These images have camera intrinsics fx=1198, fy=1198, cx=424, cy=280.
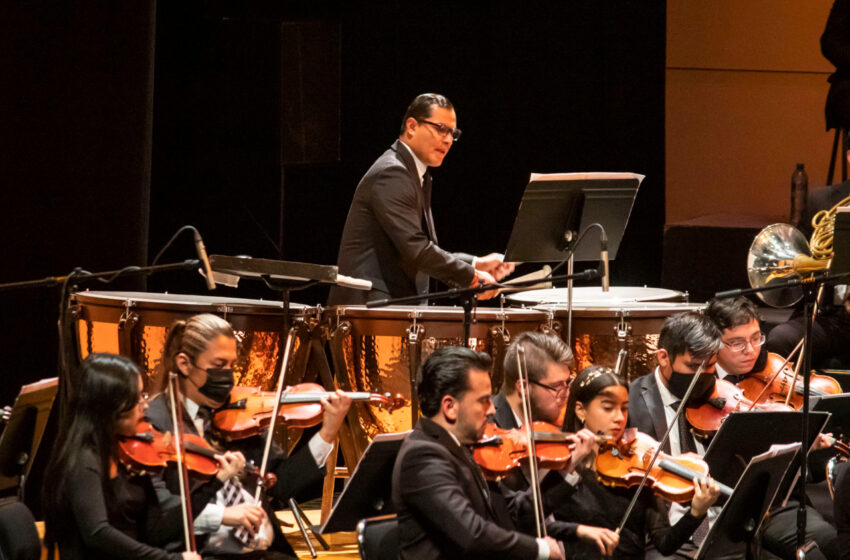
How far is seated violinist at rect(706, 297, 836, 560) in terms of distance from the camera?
156 inches

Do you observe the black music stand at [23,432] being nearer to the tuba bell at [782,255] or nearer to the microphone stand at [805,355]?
the microphone stand at [805,355]

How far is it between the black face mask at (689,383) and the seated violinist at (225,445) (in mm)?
1055

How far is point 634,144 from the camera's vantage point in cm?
630

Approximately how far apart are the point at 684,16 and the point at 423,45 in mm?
1997

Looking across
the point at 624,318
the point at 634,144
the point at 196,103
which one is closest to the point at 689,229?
the point at 634,144

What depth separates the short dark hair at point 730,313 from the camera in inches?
163

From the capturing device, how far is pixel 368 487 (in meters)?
3.16

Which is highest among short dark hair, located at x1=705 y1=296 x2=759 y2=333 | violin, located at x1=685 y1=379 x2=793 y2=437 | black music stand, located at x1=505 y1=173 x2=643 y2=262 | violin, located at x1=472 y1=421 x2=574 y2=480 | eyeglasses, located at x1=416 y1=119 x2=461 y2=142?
eyeglasses, located at x1=416 y1=119 x2=461 y2=142

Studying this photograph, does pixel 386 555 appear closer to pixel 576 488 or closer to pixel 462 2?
pixel 576 488

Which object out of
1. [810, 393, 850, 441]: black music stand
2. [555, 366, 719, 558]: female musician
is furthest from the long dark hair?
[810, 393, 850, 441]: black music stand

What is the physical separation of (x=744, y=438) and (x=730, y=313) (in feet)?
2.59

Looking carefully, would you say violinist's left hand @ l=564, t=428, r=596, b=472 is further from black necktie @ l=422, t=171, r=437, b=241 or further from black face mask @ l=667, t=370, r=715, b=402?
black necktie @ l=422, t=171, r=437, b=241

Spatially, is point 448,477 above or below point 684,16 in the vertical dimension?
below

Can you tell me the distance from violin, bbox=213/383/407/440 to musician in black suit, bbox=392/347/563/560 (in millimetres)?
510
